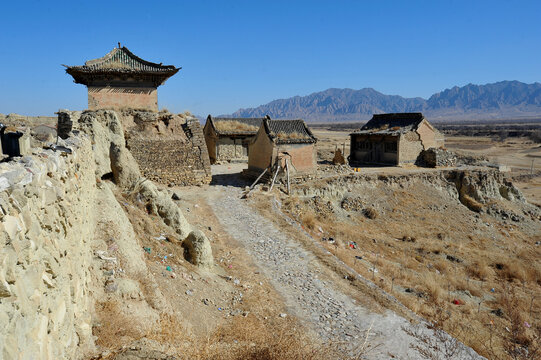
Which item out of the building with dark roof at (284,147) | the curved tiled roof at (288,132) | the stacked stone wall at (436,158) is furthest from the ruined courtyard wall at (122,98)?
the stacked stone wall at (436,158)

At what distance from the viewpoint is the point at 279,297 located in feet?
29.9

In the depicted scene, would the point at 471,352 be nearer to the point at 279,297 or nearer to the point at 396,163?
the point at 279,297

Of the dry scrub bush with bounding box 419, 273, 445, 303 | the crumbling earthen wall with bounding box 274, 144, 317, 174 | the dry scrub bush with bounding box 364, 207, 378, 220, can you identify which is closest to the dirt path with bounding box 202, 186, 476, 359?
the dry scrub bush with bounding box 419, 273, 445, 303

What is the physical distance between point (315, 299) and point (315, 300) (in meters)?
0.04

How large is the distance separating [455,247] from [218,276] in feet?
42.0

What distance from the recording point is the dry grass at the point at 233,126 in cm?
2805

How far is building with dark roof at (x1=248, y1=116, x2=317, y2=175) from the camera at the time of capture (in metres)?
19.6

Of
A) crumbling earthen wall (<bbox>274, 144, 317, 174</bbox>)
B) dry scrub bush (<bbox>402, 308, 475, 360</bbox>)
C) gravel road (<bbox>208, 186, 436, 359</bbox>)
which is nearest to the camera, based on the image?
dry scrub bush (<bbox>402, 308, 475, 360</bbox>)

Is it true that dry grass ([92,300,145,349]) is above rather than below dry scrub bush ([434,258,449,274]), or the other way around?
above

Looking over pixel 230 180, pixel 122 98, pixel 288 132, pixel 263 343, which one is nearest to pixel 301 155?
pixel 288 132

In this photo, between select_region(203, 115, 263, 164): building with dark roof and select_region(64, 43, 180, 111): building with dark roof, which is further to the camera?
select_region(203, 115, 263, 164): building with dark roof

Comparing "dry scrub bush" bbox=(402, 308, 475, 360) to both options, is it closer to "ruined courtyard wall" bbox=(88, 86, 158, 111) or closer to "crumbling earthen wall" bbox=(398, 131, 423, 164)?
"ruined courtyard wall" bbox=(88, 86, 158, 111)

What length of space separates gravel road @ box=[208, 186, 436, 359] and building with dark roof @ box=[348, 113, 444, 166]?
16196 millimetres

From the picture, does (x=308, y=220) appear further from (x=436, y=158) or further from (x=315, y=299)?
(x=436, y=158)
